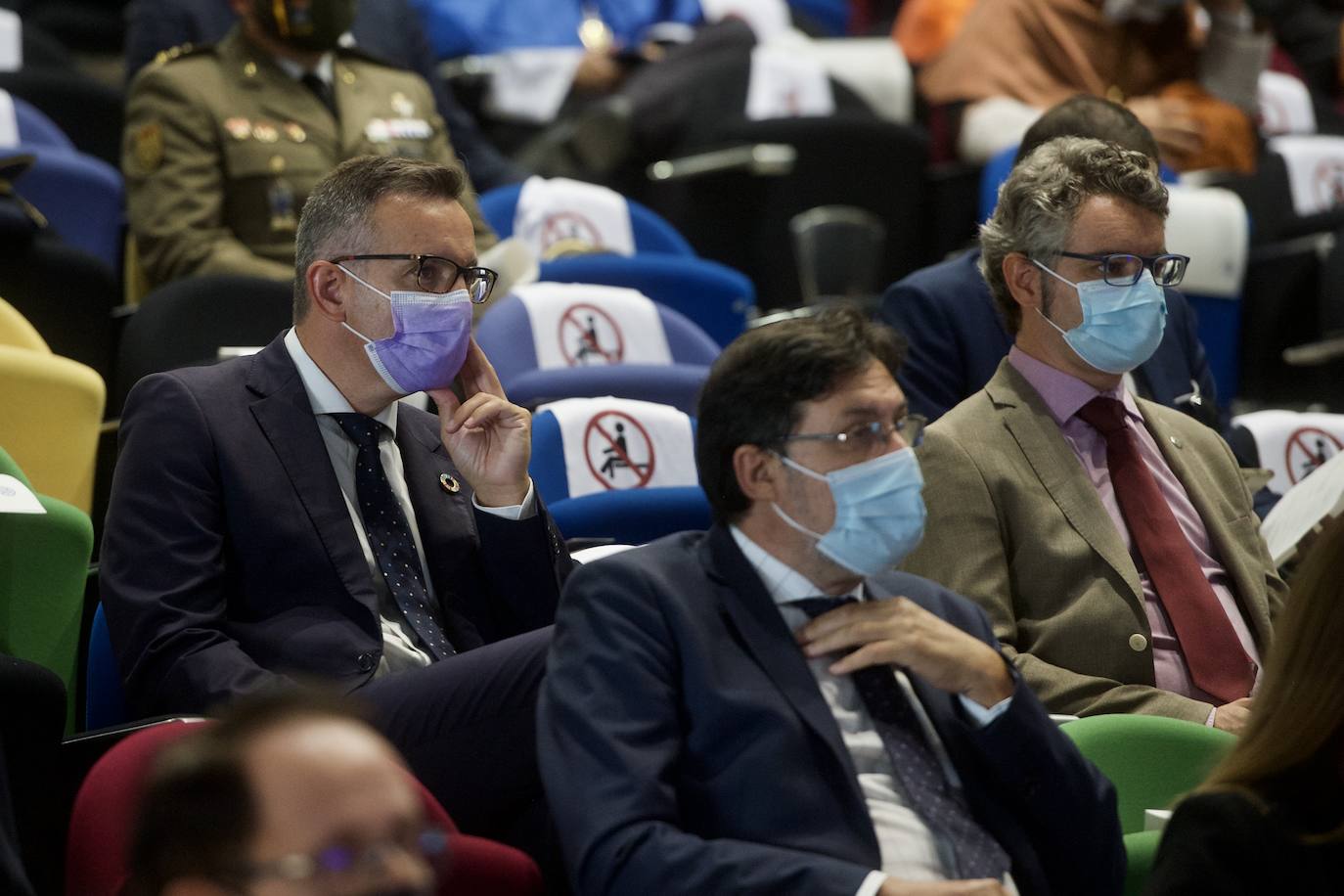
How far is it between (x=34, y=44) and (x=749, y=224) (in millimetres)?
2168

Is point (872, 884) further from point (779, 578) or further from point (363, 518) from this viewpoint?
point (363, 518)

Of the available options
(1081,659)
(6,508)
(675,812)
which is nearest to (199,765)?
(675,812)

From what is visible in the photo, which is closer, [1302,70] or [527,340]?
[527,340]

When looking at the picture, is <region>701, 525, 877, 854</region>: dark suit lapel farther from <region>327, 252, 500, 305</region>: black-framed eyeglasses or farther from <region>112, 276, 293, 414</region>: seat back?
<region>112, 276, 293, 414</region>: seat back

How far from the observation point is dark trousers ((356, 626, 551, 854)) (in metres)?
2.36

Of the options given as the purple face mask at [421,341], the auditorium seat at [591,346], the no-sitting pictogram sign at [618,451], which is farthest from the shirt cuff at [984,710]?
the auditorium seat at [591,346]

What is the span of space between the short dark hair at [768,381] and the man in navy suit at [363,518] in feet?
1.09

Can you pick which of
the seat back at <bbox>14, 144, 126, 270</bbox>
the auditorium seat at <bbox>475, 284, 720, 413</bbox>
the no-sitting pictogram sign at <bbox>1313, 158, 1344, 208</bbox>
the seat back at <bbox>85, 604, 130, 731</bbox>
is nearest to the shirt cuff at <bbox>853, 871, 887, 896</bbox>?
the seat back at <bbox>85, 604, 130, 731</bbox>

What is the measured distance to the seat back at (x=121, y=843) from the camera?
194 centimetres

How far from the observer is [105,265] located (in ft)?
13.8

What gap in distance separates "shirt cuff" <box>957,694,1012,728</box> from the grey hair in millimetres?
1155

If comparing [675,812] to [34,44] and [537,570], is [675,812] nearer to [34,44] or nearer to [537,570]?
[537,570]

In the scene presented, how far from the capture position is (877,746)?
84.6 inches

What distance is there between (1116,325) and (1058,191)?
0.24 m
